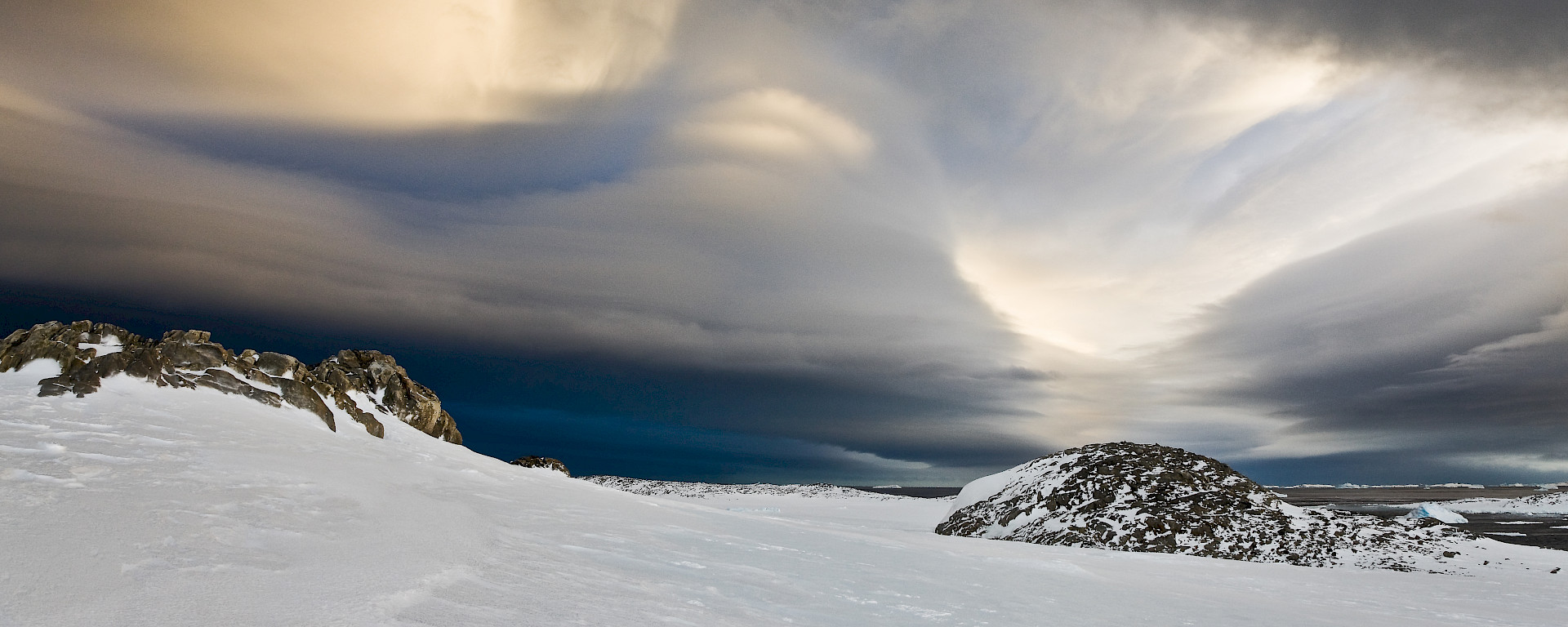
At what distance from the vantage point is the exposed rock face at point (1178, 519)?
40.7ft

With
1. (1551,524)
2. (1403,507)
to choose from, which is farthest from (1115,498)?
(1403,507)

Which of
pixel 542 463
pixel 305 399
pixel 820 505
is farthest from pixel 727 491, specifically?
pixel 305 399

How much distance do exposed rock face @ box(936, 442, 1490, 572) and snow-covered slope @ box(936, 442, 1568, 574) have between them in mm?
20

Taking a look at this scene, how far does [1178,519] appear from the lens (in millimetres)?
13344

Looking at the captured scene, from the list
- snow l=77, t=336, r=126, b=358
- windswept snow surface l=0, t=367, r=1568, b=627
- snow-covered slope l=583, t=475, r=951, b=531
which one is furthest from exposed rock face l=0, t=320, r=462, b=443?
snow-covered slope l=583, t=475, r=951, b=531

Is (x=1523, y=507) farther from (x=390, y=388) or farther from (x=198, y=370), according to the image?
(x=198, y=370)

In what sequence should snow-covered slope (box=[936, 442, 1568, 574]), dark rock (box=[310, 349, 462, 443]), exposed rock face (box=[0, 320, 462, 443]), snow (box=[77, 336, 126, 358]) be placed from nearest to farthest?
exposed rock face (box=[0, 320, 462, 443]) → snow (box=[77, 336, 126, 358]) → snow-covered slope (box=[936, 442, 1568, 574]) → dark rock (box=[310, 349, 462, 443])

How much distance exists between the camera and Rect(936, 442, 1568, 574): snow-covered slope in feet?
40.3

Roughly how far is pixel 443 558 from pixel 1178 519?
13.4 m

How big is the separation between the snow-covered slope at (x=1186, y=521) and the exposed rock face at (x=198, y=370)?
12.3 m

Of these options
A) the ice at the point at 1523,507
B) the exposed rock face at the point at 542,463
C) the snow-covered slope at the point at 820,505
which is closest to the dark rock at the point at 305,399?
the snow-covered slope at the point at 820,505

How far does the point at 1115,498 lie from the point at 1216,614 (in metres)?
8.90

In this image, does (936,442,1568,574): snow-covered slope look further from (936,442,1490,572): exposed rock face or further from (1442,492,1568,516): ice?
(1442,492,1568,516): ice

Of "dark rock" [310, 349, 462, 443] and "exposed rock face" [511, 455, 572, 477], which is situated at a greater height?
"dark rock" [310, 349, 462, 443]
